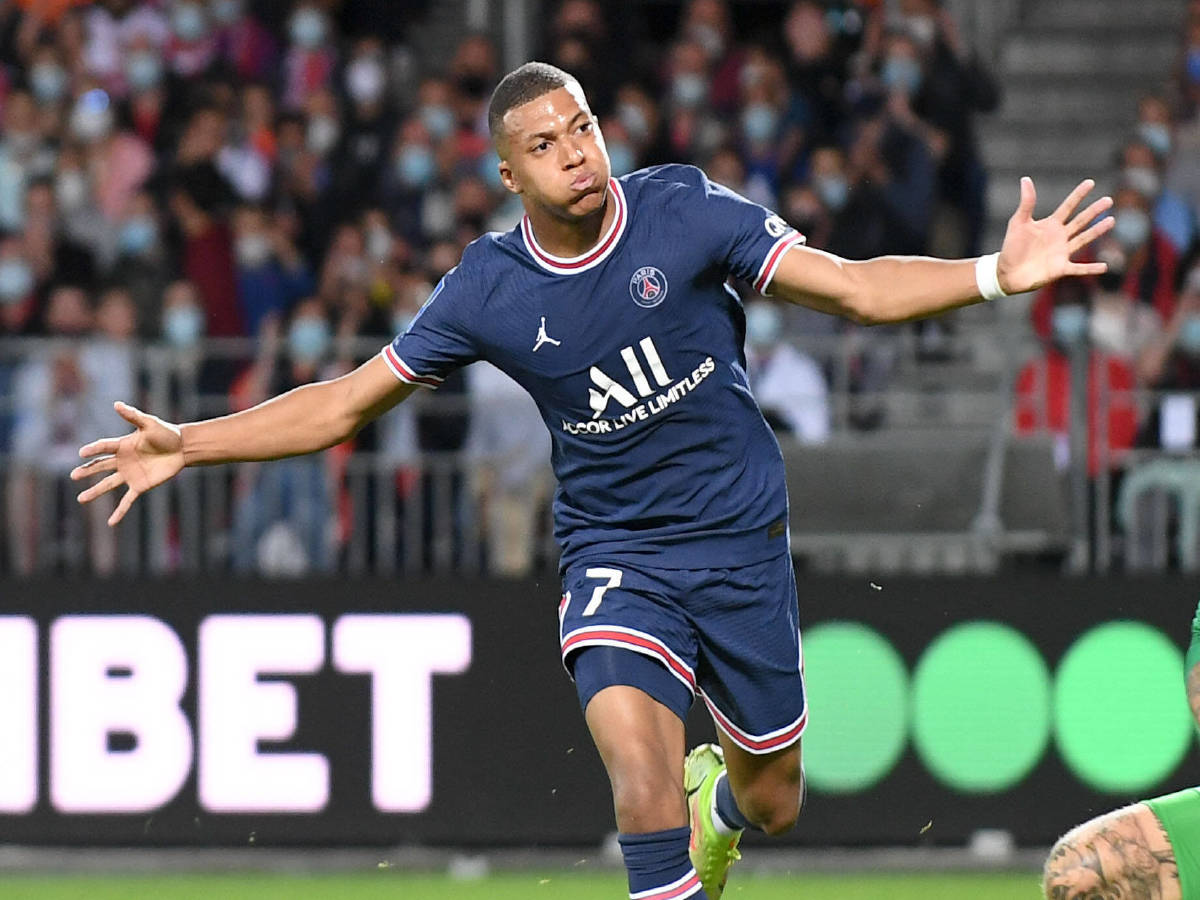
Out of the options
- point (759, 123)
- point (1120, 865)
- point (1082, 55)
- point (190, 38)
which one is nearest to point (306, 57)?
point (190, 38)

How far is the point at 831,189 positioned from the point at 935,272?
849 centimetres

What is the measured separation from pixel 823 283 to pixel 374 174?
9.38 meters

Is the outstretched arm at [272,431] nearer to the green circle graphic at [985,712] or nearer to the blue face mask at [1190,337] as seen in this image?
the green circle graphic at [985,712]

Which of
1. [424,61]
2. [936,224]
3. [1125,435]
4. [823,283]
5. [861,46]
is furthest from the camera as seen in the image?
[424,61]

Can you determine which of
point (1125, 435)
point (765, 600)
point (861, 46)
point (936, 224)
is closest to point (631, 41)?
point (861, 46)

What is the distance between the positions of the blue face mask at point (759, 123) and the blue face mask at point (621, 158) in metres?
0.84

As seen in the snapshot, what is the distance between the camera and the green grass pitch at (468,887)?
9.49 metres

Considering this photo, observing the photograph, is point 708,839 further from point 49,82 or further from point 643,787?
point 49,82

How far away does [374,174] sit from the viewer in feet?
50.3

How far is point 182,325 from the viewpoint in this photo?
14.0 meters

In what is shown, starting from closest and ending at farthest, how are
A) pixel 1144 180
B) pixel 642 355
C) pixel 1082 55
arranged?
pixel 642 355, pixel 1144 180, pixel 1082 55

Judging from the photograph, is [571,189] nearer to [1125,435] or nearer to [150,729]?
[150,729]

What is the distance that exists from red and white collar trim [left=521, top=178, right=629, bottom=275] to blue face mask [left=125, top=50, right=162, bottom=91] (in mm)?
10004

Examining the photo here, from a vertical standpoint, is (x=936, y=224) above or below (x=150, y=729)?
above
